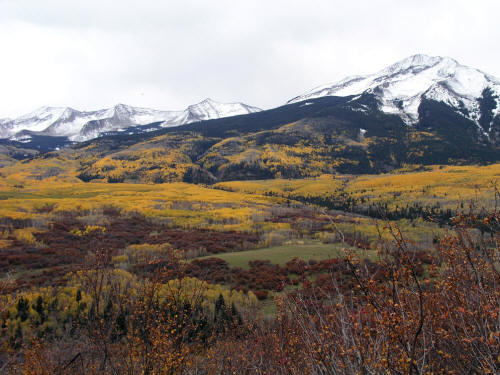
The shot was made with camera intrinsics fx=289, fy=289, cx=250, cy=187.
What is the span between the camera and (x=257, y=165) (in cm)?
18650

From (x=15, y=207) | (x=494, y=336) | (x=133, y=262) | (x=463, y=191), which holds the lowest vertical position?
(x=463, y=191)

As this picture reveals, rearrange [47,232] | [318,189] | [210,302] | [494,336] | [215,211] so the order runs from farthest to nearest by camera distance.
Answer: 1. [318,189]
2. [215,211]
3. [47,232]
4. [210,302]
5. [494,336]

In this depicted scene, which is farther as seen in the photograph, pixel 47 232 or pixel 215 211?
pixel 215 211

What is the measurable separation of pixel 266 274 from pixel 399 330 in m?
32.6

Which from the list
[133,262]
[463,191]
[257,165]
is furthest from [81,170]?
[463,191]

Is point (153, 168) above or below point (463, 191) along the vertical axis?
above

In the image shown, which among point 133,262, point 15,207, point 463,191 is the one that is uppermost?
point 15,207

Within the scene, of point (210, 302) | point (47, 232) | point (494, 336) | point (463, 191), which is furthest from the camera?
point (463, 191)

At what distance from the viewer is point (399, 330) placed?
2.61 metres

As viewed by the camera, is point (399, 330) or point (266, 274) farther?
point (266, 274)

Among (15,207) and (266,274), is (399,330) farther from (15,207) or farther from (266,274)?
(15,207)

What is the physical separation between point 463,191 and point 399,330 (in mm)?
119736

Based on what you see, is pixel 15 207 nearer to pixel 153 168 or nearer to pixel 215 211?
pixel 215 211

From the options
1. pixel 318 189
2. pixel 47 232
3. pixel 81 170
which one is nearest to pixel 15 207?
pixel 47 232
